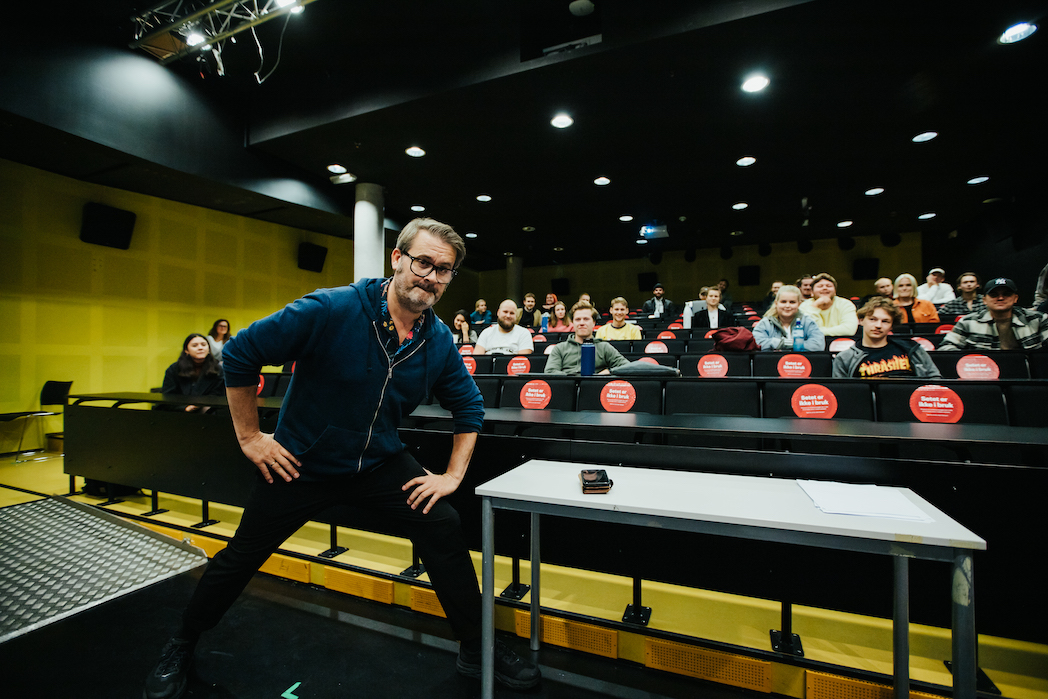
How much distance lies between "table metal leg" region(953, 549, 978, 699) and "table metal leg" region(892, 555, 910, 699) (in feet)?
0.47

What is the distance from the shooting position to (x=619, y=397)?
2965 mm

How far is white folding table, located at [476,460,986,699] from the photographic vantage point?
0.94 metres

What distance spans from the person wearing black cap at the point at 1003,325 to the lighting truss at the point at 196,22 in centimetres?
589

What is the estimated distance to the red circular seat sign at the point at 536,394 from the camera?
124 inches

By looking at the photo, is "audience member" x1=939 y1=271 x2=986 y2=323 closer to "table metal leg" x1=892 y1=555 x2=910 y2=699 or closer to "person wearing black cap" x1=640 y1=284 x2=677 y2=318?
"person wearing black cap" x1=640 y1=284 x2=677 y2=318

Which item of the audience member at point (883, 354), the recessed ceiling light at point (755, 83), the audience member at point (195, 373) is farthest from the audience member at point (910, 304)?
the audience member at point (195, 373)

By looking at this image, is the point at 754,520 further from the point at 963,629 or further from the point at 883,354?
the point at 883,354

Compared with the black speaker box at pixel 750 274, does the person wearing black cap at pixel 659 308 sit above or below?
below

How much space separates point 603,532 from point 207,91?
680 cm

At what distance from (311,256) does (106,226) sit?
319 centimetres

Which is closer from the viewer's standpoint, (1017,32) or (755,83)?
(1017,32)

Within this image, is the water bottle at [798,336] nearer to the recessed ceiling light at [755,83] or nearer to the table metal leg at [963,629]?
the recessed ceiling light at [755,83]

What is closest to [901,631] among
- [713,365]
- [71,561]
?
[713,365]

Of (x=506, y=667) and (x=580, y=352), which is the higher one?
(x=580, y=352)
